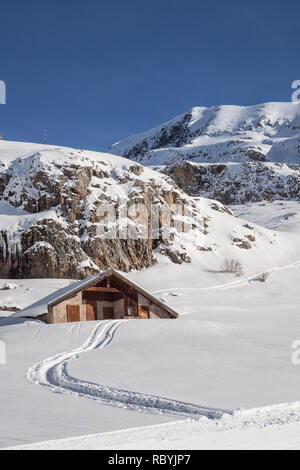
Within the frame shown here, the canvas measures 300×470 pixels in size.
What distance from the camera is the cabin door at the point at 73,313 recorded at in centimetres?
2239

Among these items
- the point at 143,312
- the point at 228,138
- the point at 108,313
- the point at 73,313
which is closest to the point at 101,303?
the point at 108,313

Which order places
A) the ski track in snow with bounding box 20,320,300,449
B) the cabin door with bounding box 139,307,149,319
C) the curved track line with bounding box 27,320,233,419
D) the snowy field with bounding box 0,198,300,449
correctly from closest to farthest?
1. the ski track in snow with bounding box 20,320,300,449
2. the snowy field with bounding box 0,198,300,449
3. the curved track line with bounding box 27,320,233,419
4. the cabin door with bounding box 139,307,149,319

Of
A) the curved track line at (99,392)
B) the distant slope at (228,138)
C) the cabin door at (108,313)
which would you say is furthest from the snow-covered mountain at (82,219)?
the distant slope at (228,138)

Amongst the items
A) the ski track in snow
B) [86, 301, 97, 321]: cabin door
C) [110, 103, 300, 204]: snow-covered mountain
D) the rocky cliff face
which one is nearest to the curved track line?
Result: the ski track in snow

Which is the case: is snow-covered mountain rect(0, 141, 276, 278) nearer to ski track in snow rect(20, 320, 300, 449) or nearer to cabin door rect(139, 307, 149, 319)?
cabin door rect(139, 307, 149, 319)

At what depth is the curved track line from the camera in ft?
27.3

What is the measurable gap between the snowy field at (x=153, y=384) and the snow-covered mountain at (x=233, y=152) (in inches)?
2620

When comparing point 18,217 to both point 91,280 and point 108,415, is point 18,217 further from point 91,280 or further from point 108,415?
point 108,415

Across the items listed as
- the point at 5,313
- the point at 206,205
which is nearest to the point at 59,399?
the point at 5,313

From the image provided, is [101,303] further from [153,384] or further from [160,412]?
[160,412]

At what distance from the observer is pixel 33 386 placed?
1097cm

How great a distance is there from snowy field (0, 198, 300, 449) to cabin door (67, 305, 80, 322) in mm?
1643

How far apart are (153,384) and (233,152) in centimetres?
11850

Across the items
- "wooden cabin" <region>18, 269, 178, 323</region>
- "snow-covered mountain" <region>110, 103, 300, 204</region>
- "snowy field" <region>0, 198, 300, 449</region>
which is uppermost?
"snow-covered mountain" <region>110, 103, 300, 204</region>
